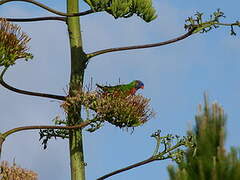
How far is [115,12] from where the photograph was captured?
1138 centimetres

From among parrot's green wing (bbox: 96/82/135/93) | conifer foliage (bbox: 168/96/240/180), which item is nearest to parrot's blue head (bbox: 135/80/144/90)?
parrot's green wing (bbox: 96/82/135/93)

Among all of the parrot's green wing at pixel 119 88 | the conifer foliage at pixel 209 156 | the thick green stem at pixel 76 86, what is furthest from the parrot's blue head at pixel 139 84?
the conifer foliage at pixel 209 156

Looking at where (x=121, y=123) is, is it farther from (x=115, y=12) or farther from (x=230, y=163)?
(x=230, y=163)

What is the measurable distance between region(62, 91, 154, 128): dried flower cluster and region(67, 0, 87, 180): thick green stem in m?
0.26

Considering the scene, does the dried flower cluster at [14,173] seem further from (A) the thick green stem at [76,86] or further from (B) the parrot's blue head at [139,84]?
(B) the parrot's blue head at [139,84]

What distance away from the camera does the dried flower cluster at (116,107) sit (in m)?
11.3

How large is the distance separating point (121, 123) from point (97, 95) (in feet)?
1.45

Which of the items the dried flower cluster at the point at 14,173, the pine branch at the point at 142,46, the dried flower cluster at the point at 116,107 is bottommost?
the dried flower cluster at the point at 14,173

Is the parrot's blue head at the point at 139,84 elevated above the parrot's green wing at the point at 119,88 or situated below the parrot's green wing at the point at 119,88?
above

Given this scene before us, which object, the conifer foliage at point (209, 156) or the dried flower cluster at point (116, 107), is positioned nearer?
the conifer foliage at point (209, 156)

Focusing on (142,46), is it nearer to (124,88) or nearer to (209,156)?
(124,88)

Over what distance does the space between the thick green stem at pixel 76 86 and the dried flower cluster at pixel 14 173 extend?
519mm

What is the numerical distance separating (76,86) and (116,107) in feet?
2.15

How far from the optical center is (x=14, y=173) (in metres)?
11.5
